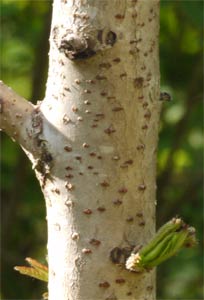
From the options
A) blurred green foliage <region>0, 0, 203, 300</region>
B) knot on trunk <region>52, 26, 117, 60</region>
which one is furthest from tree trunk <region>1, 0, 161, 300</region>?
blurred green foliage <region>0, 0, 203, 300</region>

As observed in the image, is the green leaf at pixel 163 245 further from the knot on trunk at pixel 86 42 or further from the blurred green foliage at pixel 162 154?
the blurred green foliage at pixel 162 154

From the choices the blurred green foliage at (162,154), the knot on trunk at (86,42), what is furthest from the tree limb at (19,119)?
the blurred green foliage at (162,154)

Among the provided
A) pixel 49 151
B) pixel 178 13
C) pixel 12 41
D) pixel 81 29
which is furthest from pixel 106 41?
pixel 178 13

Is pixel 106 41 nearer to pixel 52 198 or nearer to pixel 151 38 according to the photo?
pixel 151 38

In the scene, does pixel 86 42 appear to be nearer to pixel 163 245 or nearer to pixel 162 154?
pixel 163 245

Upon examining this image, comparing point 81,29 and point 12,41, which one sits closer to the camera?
point 81,29

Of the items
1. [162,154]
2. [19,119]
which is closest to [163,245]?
[19,119]

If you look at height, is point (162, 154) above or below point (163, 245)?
above
